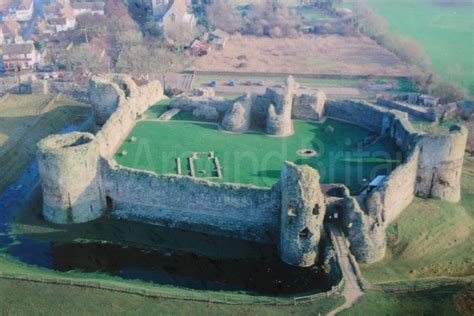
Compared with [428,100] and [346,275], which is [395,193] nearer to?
A: [346,275]

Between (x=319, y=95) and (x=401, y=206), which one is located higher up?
(x=319, y=95)

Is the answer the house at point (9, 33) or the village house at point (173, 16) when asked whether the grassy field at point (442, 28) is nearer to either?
the village house at point (173, 16)

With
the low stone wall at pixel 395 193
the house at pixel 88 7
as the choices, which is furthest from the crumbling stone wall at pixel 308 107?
the house at pixel 88 7

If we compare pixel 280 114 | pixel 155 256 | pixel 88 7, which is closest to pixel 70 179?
pixel 155 256

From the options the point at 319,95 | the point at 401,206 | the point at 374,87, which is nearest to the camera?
the point at 401,206

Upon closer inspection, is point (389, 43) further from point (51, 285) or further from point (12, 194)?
point (51, 285)

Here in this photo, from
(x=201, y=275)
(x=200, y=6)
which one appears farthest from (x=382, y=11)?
(x=201, y=275)
